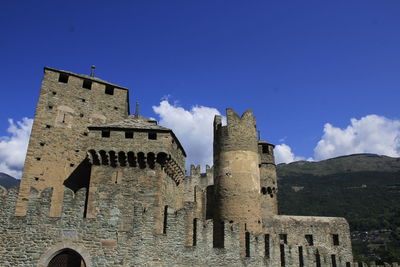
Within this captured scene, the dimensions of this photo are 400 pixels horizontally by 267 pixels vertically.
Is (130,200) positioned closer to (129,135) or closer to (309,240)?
(129,135)

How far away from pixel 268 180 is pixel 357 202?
96.9 meters

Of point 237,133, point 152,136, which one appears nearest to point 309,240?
point 237,133

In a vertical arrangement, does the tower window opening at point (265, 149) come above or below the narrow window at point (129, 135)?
above

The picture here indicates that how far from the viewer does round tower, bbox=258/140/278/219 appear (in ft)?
87.6

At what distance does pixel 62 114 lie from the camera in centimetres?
2234

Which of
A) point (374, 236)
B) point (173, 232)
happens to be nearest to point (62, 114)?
point (173, 232)

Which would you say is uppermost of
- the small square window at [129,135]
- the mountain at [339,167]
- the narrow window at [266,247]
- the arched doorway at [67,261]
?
the mountain at [339,167]

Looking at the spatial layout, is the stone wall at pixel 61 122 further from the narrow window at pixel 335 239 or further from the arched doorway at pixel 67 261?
the narrow window at pixel 335 239

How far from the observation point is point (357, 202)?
365 feet

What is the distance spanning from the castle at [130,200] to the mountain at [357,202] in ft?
112

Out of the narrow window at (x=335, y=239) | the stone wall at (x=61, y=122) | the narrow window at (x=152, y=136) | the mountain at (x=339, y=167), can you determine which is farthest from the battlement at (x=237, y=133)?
Result: the mountain at (x=339, y=167)

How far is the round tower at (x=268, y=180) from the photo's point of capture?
2669 cm

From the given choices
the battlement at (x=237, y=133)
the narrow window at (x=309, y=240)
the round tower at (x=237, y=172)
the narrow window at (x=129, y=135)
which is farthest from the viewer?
the narrow window at (x=309, y=240)

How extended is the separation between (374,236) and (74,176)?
87.1 m
